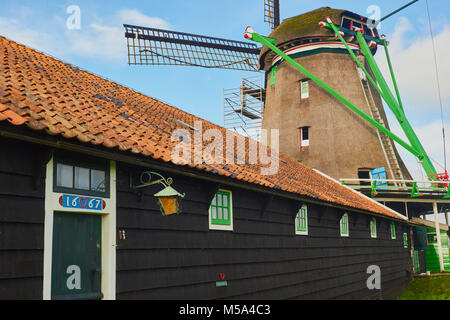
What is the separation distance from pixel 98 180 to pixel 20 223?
1379 millimetres

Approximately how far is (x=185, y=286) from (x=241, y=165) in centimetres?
350

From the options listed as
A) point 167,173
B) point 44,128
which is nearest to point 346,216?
point 167,173

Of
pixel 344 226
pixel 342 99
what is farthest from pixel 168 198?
pixel 342 99

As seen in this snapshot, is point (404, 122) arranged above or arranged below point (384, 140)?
above

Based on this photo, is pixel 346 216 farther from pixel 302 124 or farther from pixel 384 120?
pixel 384 120

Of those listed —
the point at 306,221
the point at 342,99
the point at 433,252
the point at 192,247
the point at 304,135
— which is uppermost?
the point at 342,99

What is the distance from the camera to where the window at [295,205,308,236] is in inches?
499

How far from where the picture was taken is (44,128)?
226 inches

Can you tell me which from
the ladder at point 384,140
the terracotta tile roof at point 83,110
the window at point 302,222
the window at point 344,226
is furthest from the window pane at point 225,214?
the ladder at point 384,140

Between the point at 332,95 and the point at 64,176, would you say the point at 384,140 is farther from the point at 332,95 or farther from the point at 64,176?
the point at 64,176

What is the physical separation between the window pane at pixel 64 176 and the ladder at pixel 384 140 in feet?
72.6

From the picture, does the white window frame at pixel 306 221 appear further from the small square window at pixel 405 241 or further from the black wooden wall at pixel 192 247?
the small square window at pixel 405 241

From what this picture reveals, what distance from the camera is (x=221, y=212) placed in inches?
378

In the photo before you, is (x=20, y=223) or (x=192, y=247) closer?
(x=20, y=223)
